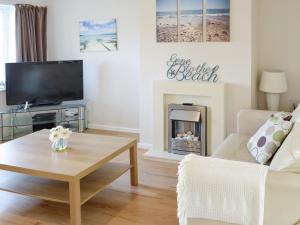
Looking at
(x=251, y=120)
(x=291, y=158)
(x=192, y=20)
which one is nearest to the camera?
(x=291, y=158)

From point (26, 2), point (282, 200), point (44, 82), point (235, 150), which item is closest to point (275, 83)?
point (235, 150)

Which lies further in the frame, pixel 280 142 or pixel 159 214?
pixel 159 214

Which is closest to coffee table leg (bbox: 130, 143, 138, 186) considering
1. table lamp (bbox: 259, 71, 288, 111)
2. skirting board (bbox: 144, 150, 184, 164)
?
skirting board (bbox: 144, 150, 184, 164)

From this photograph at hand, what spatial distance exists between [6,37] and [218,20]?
3318 mm

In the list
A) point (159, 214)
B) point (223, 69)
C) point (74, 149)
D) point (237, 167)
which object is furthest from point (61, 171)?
point (223, 69)

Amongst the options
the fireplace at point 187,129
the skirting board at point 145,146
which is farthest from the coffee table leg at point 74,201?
the skirting board at point 145,146

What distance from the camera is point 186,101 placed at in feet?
14.3

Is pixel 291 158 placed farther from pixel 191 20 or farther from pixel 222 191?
pixel 191 20

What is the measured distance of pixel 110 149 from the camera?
3.24 meters

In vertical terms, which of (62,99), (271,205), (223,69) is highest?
(223,69)

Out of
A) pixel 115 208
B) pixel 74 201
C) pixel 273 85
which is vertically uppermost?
pixel 273 85

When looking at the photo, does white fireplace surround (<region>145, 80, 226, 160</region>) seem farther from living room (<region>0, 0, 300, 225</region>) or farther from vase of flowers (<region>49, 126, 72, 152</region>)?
vase of flowers (<region>49, 126, 72, 152</region>)

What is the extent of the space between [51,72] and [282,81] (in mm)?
3334

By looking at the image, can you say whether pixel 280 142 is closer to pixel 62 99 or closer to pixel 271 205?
pixel 271 205
